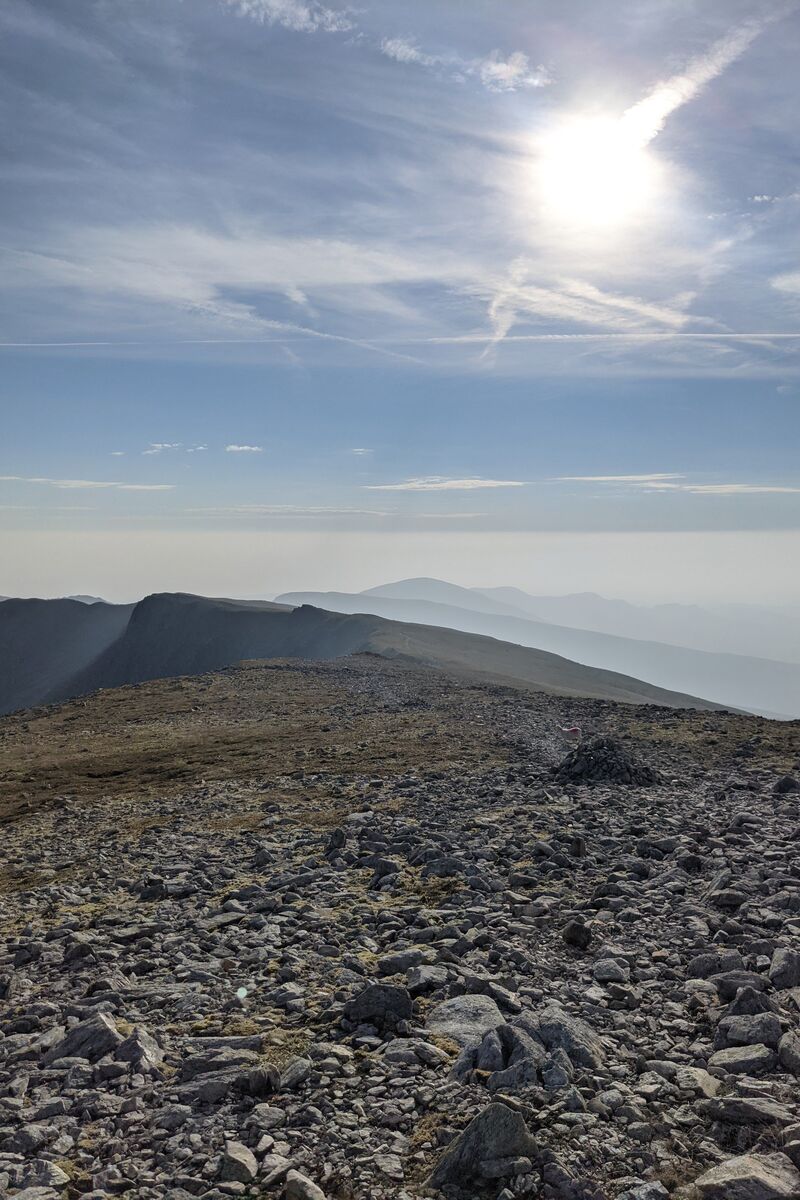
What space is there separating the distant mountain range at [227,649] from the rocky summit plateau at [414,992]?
80.7 meters

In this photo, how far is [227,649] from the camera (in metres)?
148

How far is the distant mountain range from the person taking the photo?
122 metres

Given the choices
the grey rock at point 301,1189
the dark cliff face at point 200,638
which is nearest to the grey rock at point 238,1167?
the grey rock at point 301,1189

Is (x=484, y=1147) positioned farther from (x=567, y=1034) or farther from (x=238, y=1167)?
(x=238, y=1167)

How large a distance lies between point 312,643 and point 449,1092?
382 ft

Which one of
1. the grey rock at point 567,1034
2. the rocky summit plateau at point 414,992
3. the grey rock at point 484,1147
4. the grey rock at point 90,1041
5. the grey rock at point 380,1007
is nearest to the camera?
the grey rock at point 484,1147

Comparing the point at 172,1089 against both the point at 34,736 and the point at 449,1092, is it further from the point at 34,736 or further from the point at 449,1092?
the point at 34,736

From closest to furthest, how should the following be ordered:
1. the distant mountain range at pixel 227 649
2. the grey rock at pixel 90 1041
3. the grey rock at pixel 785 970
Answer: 1. the grey rock at pixel 90 1041
2. the grey rock at pixel 785 970
3. the distant mountain range at pixel 227 649

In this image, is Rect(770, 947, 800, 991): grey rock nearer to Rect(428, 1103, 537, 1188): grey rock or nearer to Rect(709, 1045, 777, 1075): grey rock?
Rect(709, 1045, 777, 1075): grey rock

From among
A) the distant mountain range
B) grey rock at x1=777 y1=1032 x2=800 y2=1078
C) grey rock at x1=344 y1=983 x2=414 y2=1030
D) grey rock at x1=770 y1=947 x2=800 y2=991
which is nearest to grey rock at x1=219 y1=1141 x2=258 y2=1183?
grey rock at x1=344 y1=983 x2=414 y2=1030

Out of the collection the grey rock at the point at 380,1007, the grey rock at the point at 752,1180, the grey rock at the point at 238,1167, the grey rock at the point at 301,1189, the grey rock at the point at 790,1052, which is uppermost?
the grey rock at the point at 790,1052

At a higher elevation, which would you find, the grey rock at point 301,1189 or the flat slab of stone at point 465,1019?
the flat slab of stone at point 465,1019

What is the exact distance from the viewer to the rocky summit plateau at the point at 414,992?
644cm

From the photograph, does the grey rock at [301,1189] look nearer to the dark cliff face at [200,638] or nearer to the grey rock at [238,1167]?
the grey rock at [238,1167]
